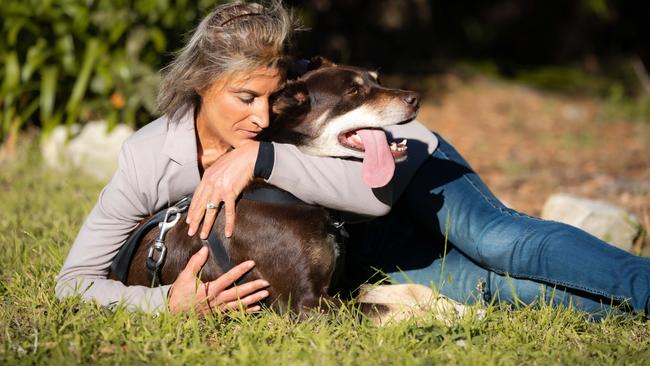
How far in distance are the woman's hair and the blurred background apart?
45cm

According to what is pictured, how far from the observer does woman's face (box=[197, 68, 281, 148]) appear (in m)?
3.24

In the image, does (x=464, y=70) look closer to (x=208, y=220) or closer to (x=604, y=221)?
(x=604, y=221)

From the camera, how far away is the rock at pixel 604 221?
464cm

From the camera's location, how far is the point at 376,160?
330 cm

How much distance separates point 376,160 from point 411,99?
16.4 inches

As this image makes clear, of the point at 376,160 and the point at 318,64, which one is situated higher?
the point at 318,64

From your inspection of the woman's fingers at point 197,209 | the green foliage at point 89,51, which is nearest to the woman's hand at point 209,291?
the woman's fingers at point 197,209

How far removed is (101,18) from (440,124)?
396cm

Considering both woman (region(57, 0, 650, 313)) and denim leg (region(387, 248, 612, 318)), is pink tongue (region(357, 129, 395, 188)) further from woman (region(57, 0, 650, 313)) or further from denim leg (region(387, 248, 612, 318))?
denim leg (region(387, 248, 612, 318))

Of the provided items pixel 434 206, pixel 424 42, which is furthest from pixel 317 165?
pixel 424 42

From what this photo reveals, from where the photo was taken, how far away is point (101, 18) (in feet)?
20.8

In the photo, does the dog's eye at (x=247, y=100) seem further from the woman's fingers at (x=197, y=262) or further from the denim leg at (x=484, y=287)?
the denim leg at (x=484, y=287)

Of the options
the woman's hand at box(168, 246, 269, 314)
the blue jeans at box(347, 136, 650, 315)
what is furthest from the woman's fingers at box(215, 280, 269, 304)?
the blue jeans at box(347, 136, 650, 315)

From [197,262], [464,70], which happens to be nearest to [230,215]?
[197,262]
